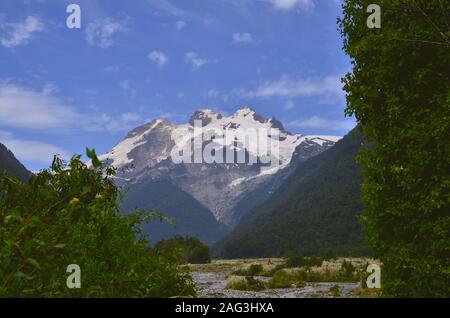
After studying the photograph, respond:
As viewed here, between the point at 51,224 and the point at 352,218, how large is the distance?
16000cm

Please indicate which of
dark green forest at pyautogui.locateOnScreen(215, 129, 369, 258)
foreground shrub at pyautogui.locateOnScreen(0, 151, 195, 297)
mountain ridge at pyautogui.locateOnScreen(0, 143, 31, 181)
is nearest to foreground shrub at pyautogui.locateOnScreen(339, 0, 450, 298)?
foreground shrub at pyautogui.locateOnScreen(0, 151, 195, 297)

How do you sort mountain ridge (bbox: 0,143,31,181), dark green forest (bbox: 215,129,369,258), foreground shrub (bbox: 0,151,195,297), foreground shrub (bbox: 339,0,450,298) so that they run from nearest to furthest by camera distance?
foreground shrub (bbox: 0,151,195,297) < foreground shrub (bbox: 339,0,450,298) < dark green forest (bbox: 215,129,369,258) < mountain ridge (bbox: 0,143,31,181)

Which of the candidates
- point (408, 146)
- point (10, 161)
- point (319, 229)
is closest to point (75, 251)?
point (408, 146)

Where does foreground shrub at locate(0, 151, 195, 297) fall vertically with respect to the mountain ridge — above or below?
below

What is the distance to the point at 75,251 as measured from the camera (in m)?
4.68

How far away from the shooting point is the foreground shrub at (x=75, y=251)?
4.37 meters

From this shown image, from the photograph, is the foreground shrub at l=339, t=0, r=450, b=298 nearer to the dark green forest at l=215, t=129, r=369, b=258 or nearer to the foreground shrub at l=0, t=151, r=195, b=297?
the foreground shrub at l=0, t=151, r=195, b=297

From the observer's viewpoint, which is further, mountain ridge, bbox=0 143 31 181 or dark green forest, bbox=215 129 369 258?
mountain ridge, bbox=0 143 31 181

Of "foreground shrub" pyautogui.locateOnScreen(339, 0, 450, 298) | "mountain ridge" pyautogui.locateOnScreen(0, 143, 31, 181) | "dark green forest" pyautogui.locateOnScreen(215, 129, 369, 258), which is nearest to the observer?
"foreground shrub" pyautogui.locateOnScreen(339, 0, 450, 298)

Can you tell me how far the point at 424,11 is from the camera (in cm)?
1117

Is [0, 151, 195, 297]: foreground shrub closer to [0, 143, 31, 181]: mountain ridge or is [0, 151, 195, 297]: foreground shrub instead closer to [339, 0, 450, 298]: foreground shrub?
[339, 0, 450, 298]: foreground shrub

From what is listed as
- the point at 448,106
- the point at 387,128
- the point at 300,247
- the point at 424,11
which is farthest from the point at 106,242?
the point at 300,247

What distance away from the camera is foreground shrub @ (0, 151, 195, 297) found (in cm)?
437
